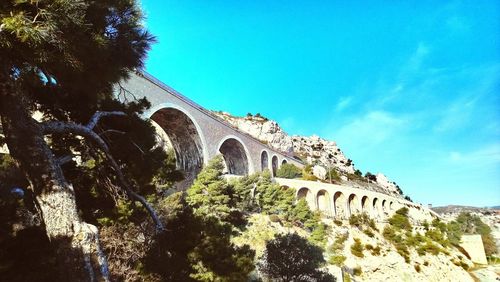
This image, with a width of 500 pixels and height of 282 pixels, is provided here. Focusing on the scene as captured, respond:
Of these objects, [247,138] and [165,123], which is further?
[247,138]

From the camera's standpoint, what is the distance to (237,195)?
19406 mm

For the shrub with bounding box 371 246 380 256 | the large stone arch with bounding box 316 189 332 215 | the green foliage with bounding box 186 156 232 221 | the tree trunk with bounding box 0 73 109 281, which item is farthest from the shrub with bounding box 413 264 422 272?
the tree trunk with bounding box 0 73 109 281

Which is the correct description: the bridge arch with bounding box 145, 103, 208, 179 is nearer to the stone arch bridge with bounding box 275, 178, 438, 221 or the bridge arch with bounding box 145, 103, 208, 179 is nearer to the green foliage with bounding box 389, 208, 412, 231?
the stone arch bridge with bounding box 275, 178, 438, 221

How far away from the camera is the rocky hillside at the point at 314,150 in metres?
55.2

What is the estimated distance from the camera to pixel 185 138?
23.0 meters

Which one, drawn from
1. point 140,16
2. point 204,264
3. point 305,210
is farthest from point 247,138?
point 140,16

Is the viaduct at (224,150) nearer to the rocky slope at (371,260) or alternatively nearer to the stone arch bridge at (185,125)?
the stone arch bridge at (185,125)

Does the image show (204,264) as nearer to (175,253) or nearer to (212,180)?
(175,253)

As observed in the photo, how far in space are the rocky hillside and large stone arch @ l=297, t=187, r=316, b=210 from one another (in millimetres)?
→ 15987

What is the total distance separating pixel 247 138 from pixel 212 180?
1466cm

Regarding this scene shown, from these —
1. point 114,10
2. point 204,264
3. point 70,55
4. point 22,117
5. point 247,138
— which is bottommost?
point 204,264

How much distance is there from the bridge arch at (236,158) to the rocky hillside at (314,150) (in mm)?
20736

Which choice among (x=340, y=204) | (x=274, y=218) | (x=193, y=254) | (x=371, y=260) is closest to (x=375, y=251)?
(x=371, y=260)

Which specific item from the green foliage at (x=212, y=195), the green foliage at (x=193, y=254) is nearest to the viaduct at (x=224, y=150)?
the green foliage at (x=212, y=195)
